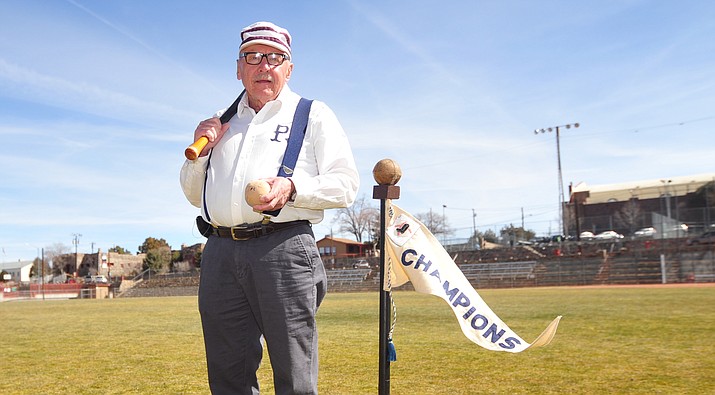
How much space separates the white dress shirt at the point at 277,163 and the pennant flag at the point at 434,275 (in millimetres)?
557

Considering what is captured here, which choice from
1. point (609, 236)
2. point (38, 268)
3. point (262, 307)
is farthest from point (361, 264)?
point (38, 268)

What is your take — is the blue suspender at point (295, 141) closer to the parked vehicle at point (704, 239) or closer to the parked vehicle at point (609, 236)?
the parked vehicle at point (704, 239)

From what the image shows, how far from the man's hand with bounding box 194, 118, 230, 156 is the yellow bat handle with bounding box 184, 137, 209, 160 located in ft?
0.12

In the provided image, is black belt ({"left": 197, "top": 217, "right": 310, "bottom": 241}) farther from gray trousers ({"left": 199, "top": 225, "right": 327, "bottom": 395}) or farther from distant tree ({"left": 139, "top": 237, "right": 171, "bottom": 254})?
distant tree ({"left": 139, "top": 237, "right": 171, "bottom": 254})

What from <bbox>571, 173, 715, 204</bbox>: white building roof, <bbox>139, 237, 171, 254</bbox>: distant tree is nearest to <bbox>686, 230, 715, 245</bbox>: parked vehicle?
<bbox>571, 173, 715, 204</bbox>: white building roof

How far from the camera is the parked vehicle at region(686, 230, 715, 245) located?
4256 cm

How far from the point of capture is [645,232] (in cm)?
4659

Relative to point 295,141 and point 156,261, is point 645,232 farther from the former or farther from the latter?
point 156,261

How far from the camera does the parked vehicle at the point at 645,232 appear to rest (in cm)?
4562

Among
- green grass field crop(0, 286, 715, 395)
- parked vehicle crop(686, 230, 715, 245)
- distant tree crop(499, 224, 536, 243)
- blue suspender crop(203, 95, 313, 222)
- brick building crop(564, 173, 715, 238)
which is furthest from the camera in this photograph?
distant tree crop(499, 224, 536, 243)

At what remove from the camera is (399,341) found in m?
8.55

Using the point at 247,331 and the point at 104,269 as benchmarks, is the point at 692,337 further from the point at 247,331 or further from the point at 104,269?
the point at 104,269

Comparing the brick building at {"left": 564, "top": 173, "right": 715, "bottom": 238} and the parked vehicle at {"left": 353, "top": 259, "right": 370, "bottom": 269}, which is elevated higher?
the brick building at {"left": 564, "top": 173, "right": 715, "bottom": 238}

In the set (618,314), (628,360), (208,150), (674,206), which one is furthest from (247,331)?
(674,206)
